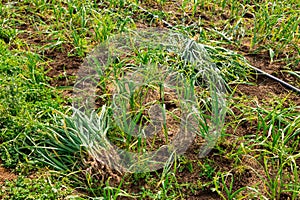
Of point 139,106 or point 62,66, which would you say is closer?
point 139,106

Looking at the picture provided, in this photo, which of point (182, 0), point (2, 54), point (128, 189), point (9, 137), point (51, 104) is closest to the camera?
point (128, 189)

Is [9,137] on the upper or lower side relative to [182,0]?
lower

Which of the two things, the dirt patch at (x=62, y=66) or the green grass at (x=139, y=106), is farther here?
the dirt patch at (x=62, y=66)

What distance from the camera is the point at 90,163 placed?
2.74 m

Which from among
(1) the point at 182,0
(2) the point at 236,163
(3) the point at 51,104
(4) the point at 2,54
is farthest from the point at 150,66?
(1) the point at 182,0

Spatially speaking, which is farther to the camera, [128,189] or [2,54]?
[2,54]

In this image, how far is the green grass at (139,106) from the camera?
106 inches

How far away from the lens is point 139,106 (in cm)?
315

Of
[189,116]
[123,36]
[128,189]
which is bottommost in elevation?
[128,189]

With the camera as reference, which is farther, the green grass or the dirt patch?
the dirt patch

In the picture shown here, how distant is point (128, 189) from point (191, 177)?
418 mm

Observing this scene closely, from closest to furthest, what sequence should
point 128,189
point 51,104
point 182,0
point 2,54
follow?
1. point 128,189
2. point 51,104
3. point 2,54
4. point 182,0

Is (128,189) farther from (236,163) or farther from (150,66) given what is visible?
(150,66)

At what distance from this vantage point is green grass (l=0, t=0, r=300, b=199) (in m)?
2.70
